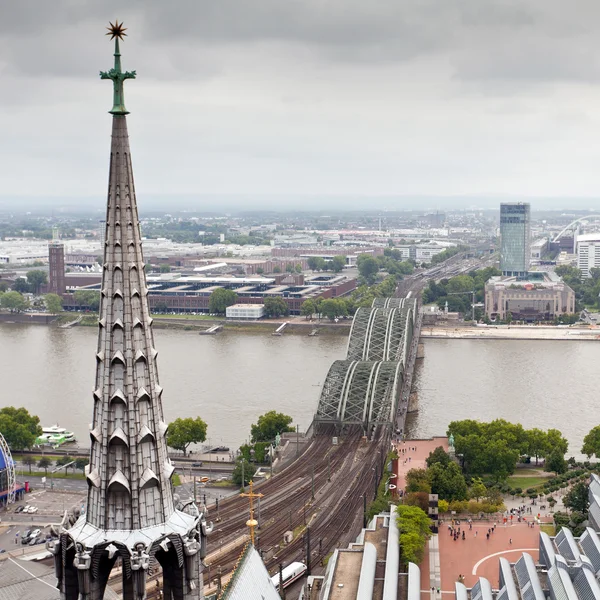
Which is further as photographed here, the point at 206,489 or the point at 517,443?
the point at 517,443

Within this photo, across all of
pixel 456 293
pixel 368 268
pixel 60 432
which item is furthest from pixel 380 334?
pixel 368 268

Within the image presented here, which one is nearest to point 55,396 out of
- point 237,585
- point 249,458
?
point 249,458

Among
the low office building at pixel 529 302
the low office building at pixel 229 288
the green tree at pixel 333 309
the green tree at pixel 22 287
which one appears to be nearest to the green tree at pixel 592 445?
the green tree at pixel 333 309

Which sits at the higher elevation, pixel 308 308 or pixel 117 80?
pixel 117 80

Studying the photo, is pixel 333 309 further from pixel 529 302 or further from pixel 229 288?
pixel 529 302

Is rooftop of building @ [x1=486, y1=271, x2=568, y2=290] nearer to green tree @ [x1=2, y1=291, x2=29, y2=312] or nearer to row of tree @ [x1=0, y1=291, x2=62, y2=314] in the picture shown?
row of tree @ [x1=0, y1=291, x2=62, y2=314]

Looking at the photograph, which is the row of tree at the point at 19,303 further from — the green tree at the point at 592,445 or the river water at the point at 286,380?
the green tree at the point at 592,445

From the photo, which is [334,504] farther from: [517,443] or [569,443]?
[569,443]
